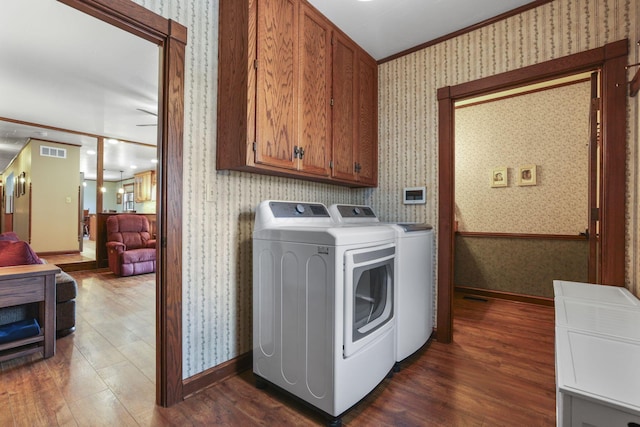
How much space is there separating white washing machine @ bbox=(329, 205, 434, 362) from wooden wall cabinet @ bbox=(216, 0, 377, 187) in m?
0.64

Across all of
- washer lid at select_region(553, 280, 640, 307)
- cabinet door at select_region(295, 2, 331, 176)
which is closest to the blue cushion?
cabinet door at select_region(295, 2, 331, 176)

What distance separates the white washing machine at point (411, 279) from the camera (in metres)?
2.00

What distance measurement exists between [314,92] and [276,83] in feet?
1.29

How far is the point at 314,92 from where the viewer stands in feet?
6.97

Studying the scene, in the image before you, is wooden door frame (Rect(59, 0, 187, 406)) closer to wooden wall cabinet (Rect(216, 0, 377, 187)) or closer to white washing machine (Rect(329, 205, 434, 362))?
wooden wall cabinet (Rect(216, 0, 377, 187))

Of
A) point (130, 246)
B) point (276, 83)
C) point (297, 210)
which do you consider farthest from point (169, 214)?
point (130, 246)

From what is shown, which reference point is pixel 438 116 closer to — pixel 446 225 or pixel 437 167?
pixel 437 167

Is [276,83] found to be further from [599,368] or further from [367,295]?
[599,368]

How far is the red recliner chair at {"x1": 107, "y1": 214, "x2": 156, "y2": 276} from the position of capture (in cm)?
497

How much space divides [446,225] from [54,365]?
319 cm

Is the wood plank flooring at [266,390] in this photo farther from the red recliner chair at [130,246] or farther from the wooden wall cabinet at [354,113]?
the red recliner chair at [130,246]

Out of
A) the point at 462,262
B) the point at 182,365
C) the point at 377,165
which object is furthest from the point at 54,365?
the point at 462,262

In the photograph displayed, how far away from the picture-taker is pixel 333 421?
143 cm

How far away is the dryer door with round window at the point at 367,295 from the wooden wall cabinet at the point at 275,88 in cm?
79
